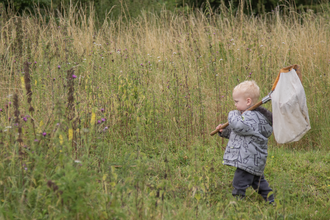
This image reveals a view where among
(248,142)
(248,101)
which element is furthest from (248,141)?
(248,101)

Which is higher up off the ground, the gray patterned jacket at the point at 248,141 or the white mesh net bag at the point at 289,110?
the white mesh net bag at the point at 289,110

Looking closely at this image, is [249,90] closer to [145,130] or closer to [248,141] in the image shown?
[248,141]

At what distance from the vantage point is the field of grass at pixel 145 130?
88.7 inches

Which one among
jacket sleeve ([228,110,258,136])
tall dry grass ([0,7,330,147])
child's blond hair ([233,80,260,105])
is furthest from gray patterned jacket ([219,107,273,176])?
tall dry grass ([0,7,330,147])

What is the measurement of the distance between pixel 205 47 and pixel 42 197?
178 inches

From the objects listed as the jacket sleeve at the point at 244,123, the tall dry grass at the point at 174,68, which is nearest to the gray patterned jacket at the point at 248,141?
the jacket sleeve at the point at 244,123

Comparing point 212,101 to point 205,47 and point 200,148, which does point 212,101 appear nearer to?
point 200,148

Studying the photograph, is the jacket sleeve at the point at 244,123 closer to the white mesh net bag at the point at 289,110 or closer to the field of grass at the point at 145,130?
the white mesh net bag at the point at 289,110

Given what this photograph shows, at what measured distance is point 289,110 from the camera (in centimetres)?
269

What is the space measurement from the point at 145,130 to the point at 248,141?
155 cm

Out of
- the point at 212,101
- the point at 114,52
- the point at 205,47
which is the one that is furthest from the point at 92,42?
the point at 212,101

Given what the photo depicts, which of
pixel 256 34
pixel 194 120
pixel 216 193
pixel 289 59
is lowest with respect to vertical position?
pixel 216 193

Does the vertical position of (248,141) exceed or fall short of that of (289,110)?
it falls short

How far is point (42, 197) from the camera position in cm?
222
